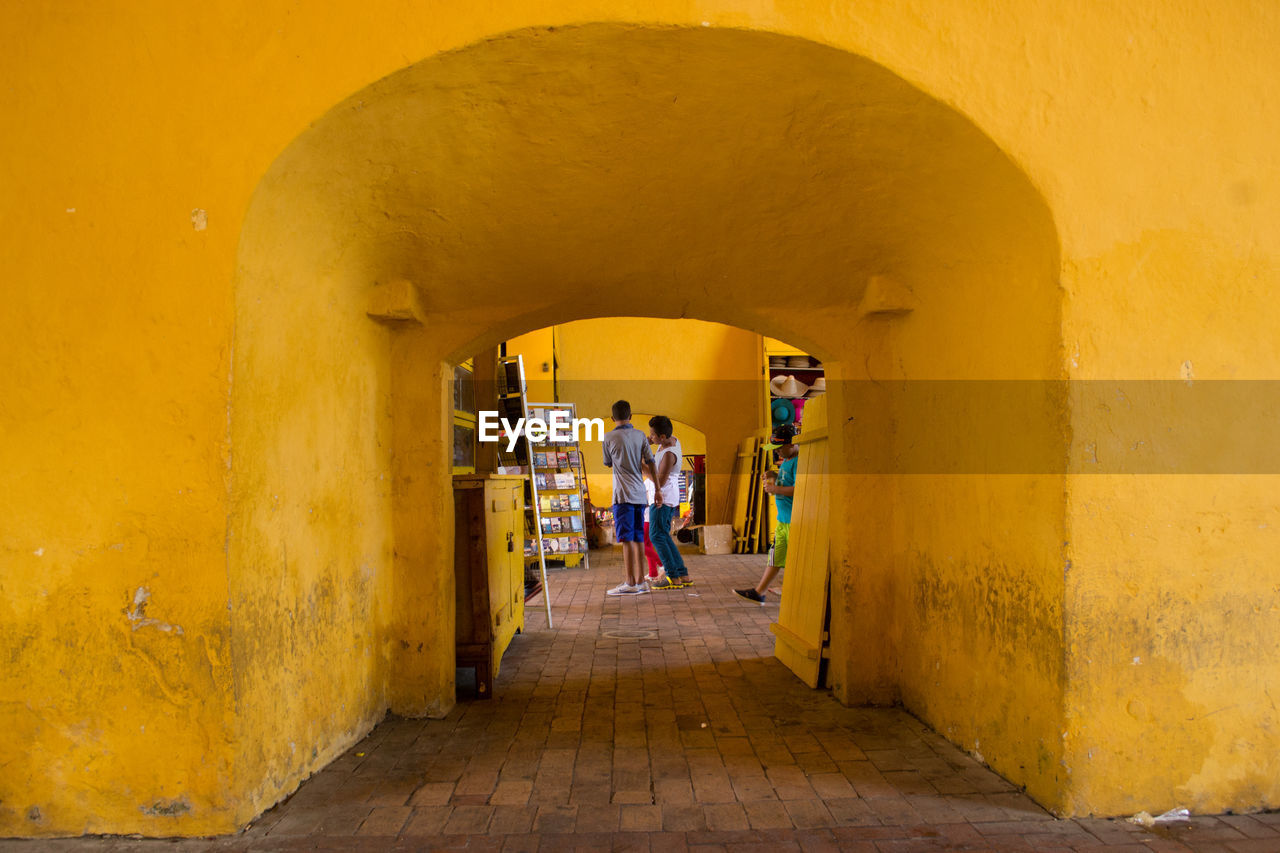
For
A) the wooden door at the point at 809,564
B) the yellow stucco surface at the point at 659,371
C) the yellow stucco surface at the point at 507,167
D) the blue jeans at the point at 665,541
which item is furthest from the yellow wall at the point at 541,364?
the yellow stucco surface at the point at 507,167

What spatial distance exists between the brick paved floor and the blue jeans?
3.33 m

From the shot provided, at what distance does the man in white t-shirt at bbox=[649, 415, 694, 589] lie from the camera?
330 inches

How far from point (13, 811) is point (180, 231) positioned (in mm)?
2151

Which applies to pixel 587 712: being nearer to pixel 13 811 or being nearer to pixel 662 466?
pixel 13 811

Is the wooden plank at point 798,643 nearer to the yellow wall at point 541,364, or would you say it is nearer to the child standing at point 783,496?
the child standing at point 783,496

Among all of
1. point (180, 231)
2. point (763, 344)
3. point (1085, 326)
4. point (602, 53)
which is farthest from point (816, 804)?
point (763, 344)

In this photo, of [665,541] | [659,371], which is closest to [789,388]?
[659,371]

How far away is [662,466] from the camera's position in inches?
329

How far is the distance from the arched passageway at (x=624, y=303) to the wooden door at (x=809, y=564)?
8.2 inches

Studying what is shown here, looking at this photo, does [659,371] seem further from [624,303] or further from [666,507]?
[624,303]

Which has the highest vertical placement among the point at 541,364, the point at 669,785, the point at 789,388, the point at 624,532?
the point at 541,364

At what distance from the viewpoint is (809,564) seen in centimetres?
516

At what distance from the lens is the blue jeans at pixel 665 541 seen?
8.58 meters

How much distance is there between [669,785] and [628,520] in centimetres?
452
